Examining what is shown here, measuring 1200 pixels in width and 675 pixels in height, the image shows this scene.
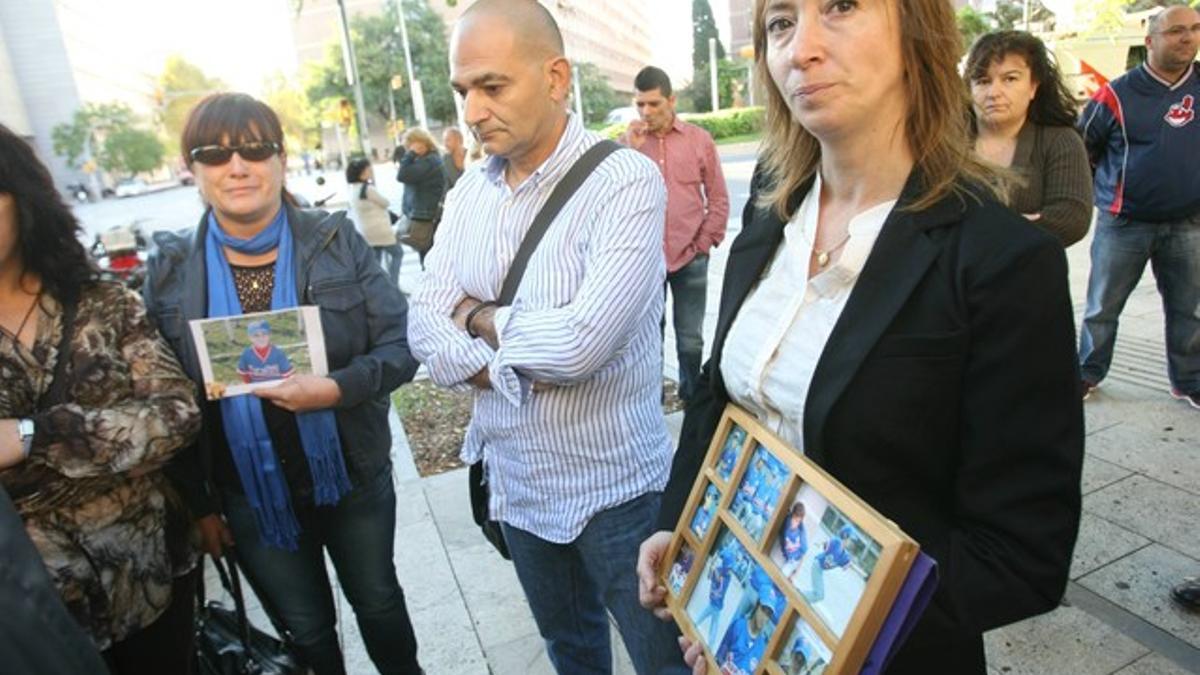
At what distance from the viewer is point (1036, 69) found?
9.69 feet

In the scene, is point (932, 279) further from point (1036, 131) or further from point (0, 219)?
point (1036, 131)

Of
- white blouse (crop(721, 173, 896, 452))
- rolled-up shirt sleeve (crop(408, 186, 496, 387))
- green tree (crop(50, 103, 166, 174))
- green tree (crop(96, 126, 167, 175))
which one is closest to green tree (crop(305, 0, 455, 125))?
green tree (crop(50, 103, 166, 174))

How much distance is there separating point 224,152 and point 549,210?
1.00m

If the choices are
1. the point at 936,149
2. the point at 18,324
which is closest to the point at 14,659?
the point at 18,324

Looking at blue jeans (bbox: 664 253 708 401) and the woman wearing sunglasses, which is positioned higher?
the woman wearing sunglasses

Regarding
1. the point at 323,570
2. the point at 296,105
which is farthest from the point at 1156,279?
the point at 296,105

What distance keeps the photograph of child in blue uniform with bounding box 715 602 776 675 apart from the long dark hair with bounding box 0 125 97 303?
183cm

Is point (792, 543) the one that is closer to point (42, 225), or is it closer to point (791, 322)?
point (791, 322)

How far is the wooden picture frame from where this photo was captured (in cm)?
84

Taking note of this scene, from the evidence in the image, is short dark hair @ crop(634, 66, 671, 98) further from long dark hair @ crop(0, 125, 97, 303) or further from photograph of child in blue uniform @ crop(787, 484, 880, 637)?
photograph of child in blue uniform @ crop(787, 484, 880, 637)

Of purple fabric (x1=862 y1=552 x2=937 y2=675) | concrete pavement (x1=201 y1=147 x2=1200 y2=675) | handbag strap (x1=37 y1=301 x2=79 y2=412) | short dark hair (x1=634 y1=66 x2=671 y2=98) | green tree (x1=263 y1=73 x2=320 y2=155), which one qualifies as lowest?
concrete pavement (x1=201 y1=147 x2=1200 y2=675)

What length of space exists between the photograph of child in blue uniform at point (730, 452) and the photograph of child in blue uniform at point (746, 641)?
0.70 ft

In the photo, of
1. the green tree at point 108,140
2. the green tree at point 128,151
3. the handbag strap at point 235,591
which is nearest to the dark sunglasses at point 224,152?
the handbag strap at point 235,591

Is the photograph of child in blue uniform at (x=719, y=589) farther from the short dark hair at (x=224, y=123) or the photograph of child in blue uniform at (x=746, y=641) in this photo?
the short dark hair at (x=224, y=123)
